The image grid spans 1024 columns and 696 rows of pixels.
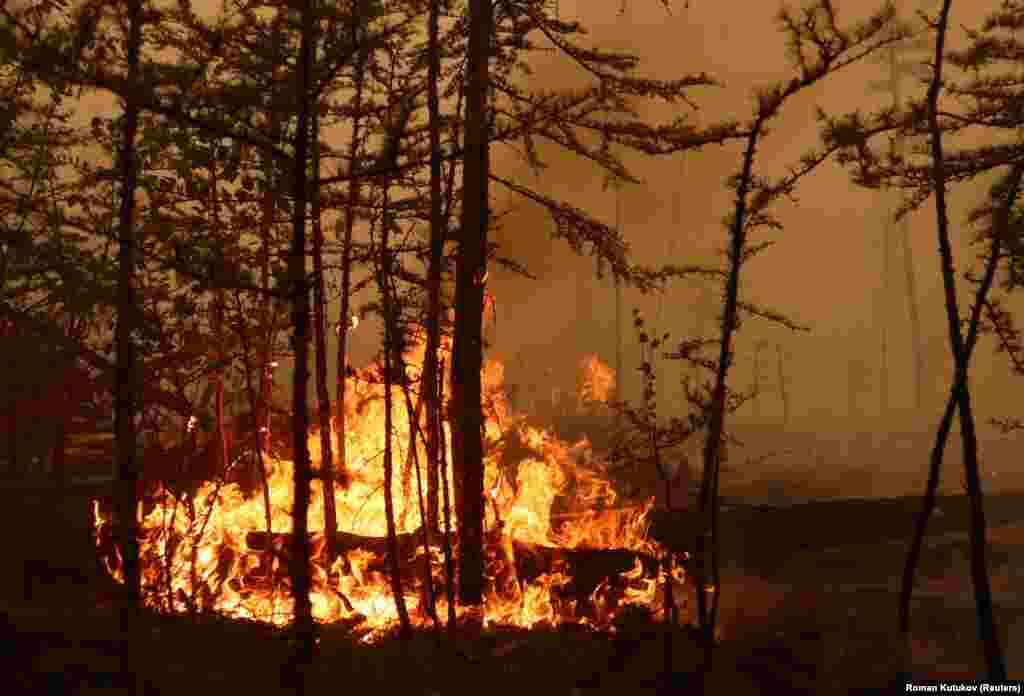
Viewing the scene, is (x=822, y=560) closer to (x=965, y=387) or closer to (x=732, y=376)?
(x=965, y=387)

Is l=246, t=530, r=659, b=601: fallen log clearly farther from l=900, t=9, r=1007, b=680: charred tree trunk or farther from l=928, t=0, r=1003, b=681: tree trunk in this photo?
l=928, t=0, r=1003, b=681: tree trunk

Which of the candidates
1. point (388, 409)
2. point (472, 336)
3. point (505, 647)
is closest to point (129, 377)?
point (388, 409)

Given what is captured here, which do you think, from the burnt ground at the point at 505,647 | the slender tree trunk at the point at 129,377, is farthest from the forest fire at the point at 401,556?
the slender tree trunk at the point at 129,377

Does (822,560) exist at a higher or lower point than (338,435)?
lower

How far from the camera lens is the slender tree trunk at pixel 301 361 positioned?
18.1 feet

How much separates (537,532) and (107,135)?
8003 mm

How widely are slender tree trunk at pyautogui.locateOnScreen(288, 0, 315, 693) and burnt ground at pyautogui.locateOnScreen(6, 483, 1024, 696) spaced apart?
73cm

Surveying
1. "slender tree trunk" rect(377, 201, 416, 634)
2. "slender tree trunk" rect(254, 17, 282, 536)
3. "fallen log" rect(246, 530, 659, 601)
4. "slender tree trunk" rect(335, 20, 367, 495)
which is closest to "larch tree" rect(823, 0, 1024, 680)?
"fallen log" rect(246, 530, 659, 601)

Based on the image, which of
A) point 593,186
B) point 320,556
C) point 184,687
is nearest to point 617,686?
point 184,687

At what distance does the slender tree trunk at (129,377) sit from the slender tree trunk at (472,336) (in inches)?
158

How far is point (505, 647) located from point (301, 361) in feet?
13.5

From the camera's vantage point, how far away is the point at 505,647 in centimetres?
802

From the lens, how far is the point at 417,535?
11180mm

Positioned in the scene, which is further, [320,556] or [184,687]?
[320,556]
